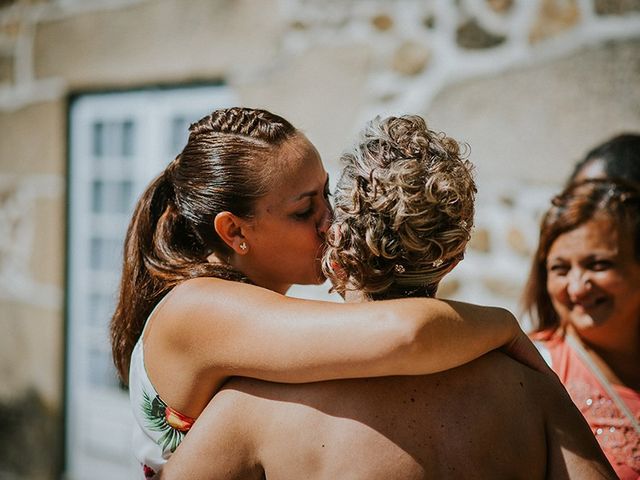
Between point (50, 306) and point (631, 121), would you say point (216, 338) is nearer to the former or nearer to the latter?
point (631, 121)

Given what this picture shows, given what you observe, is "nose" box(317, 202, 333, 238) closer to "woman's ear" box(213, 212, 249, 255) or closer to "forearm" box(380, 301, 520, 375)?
"woman's ear" box(213, 212, 249, 255)

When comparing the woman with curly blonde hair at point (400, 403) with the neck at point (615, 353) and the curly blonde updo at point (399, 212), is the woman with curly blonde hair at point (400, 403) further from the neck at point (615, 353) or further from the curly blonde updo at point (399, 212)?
the neck at point (615, 353)

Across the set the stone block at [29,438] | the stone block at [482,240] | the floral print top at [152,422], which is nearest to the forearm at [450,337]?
the floral print top at [152,422]

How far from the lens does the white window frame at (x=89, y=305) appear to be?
4.83m

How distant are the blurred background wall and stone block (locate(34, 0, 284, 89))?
0.01m

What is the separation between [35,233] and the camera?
5004 millimetres

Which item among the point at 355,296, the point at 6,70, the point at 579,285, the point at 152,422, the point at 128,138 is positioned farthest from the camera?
the point at 6,70

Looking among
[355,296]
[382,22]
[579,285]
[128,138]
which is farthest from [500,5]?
[128,138]

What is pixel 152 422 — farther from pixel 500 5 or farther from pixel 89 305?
A: pixel 89 305

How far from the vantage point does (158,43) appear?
4336mm

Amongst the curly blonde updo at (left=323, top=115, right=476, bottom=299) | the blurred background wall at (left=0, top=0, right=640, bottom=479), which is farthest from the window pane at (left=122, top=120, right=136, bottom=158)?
the curly blonde updo at (left=323, top=115, right=476, bottom=299)

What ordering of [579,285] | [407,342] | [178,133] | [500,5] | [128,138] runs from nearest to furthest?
[407,342], [579,285], [500,5], [178,133], [128,138]

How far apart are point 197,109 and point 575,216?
2.60 m

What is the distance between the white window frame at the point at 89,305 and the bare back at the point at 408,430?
348 centimetres
